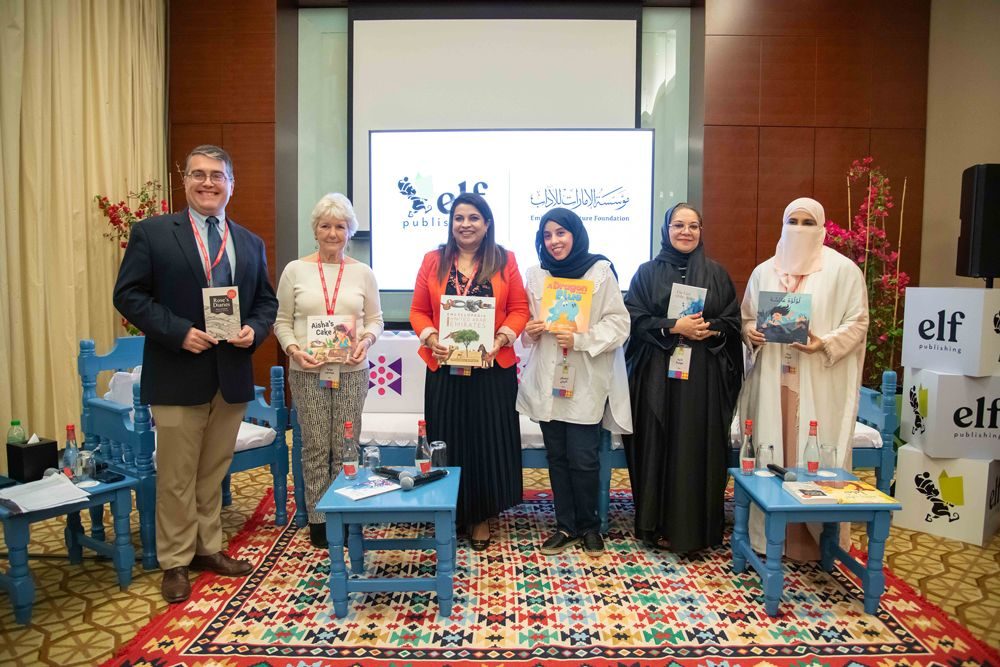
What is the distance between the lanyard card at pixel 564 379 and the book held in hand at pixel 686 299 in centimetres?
52

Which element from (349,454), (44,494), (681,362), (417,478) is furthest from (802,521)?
(44,494)

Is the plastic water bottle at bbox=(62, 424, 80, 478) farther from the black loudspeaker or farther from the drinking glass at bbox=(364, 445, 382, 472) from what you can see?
the black loudspeaker

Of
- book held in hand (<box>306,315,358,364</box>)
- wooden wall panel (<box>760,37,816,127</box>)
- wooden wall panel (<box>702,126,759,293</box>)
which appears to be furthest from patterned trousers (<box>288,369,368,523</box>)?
wooden wall panel (<box>760,37,816,127</box>)

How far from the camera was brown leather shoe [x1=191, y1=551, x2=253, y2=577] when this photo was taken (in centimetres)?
279

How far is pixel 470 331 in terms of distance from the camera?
2.85m

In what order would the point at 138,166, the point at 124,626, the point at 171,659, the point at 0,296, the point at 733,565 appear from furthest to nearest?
the point at 138,166 → the point at 0,296 → the point at 733,565 → the point at 124,626 → the point at 171,659

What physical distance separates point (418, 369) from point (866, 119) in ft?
13.2

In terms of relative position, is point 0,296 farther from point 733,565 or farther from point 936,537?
point 936,537

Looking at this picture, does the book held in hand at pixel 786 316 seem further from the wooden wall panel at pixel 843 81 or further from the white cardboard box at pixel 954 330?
the wooden wall panel at pixel 843 81

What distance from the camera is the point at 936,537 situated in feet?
10.7

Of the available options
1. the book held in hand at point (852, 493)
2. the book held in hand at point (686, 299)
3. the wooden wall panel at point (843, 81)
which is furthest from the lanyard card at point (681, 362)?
the wooden wall panel at point (843, 81)


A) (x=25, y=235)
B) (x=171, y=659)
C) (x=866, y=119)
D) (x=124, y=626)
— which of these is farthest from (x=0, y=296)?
(x=866, y=119)

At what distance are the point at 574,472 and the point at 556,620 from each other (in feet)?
2.40

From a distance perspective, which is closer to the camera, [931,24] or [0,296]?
[0,296]
